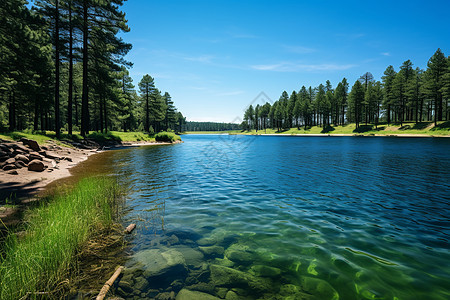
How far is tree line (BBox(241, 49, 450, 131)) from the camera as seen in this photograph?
60.1 metres

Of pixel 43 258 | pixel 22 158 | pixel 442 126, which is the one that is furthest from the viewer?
pixel 442 126

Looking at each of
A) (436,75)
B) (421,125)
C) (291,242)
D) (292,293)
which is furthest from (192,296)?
(436,75)

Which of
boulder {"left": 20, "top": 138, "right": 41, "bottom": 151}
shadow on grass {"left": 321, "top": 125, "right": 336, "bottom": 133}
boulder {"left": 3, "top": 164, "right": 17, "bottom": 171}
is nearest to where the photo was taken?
boulder {"left": 3, "top": 164, "right": 17, "bottom": 171}

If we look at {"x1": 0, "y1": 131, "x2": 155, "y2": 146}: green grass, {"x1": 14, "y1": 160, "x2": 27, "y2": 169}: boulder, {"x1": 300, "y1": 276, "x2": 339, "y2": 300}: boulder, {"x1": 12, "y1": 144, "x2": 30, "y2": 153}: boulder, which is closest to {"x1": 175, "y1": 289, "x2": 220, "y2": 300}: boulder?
{"x1": 300, "y1": 276, "x2": 339, "y2": 300}: boulder

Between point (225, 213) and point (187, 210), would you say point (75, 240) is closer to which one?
point (187, 210)

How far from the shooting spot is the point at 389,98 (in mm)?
74250

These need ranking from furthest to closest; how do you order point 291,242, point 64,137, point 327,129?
point 327,129
point 64,137
point 291,242

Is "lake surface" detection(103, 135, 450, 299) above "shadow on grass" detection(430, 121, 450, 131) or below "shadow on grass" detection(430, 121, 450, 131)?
below

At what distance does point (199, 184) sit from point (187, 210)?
4215 mm

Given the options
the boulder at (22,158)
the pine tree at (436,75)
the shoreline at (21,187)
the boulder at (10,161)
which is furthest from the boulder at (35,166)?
the pine tree at (436,75)

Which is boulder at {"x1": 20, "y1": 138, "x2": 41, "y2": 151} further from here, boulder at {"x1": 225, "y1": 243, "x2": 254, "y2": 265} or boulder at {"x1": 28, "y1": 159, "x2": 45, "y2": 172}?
boulder at {"x1": 225, "y1": 243, "x2": 254, "y2": 265}

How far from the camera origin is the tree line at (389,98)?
60.1 metres

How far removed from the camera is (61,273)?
3.61 meters

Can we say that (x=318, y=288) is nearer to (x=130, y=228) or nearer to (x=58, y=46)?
(x=130, y=228)
